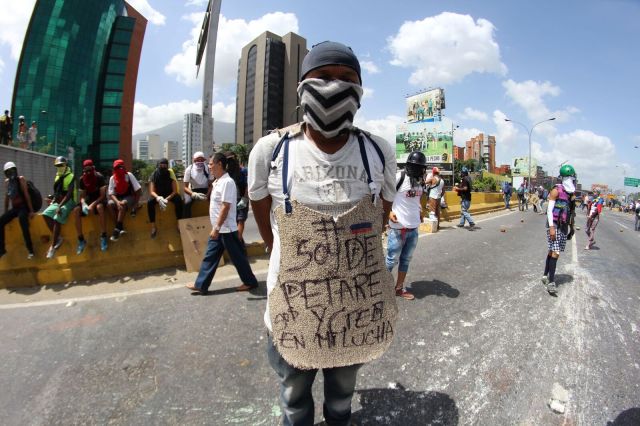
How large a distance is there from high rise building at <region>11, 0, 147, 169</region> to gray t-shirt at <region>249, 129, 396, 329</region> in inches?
2351

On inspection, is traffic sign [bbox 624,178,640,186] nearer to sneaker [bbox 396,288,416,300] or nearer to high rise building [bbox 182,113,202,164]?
high rise building [bbox 182,113,202,164]

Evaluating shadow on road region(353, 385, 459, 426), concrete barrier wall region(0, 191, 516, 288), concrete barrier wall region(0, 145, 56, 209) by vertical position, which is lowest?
shadow on road region(353, 385, 459, 426)

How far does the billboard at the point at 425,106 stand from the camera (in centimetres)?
5597

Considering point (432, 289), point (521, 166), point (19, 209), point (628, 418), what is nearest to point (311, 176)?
point (628, 418)

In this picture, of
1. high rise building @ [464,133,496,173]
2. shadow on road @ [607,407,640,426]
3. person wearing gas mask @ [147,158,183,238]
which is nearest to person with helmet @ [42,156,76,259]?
person wearing gas mask @ [147,158,183,238]

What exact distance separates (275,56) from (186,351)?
11665 centimetres

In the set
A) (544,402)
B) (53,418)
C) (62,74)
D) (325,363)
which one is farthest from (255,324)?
(62,74)

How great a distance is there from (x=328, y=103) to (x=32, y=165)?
829 inches

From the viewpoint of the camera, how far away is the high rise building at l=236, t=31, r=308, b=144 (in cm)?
10531

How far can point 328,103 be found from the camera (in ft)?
4.45

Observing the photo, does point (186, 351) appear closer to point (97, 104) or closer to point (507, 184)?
point (507, 184)

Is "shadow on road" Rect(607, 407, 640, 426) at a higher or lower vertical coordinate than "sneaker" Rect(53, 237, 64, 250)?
lower

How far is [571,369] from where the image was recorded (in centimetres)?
270

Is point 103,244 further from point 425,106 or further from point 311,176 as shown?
point 425,106
